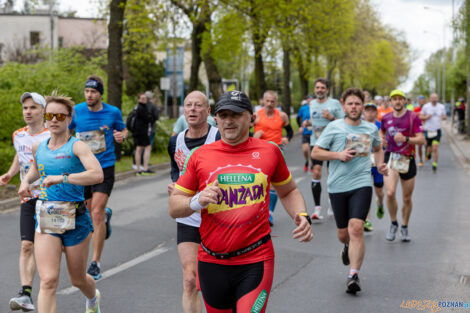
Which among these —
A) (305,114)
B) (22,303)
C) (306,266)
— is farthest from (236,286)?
(305,114)

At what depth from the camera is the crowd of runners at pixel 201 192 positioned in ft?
11.6

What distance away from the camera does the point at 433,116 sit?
60.7 feet

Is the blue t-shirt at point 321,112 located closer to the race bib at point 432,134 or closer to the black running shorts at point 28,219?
the black running shorts at point 28,219

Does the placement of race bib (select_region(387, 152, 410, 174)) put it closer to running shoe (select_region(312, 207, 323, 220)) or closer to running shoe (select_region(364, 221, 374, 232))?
running shoe (select_region(364, 221, 374, 232))

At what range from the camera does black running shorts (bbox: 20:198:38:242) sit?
546 centimetres

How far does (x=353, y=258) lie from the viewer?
6.02 metres

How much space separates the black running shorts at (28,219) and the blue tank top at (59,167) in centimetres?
87

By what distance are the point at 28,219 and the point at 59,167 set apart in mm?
1154

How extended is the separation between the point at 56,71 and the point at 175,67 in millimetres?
12834

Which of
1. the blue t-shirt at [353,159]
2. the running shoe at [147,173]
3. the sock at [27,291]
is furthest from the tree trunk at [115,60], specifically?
the sock at [27,291]

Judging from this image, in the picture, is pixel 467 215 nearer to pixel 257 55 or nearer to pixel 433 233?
pixel 433 233

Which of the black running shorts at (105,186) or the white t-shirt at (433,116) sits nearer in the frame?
the black running shorts at (105,186)

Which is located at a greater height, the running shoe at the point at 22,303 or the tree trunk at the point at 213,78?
the tree trunk at the point at 213,78

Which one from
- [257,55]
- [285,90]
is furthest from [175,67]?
[285,90]
